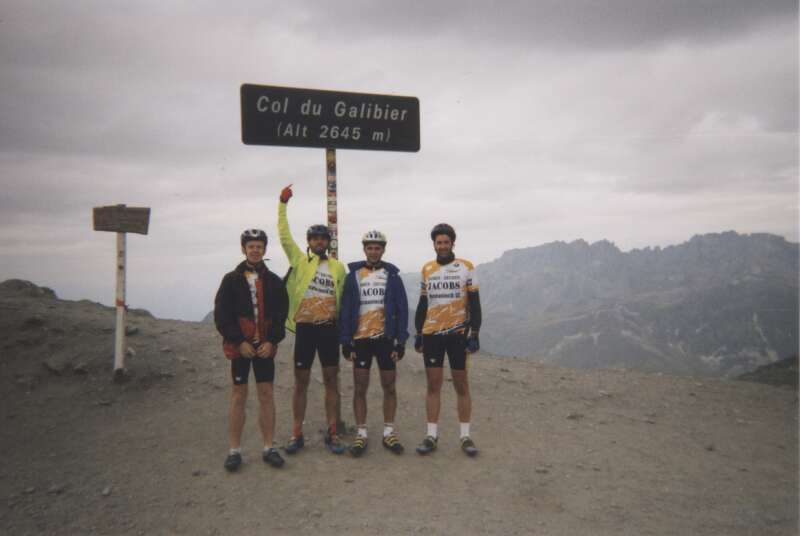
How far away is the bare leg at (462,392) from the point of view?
661 centimetres

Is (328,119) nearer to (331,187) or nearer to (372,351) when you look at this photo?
(331,187)

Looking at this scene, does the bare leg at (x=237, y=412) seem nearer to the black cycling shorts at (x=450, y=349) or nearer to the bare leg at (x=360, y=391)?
the bare leg at (x=360, y=391)

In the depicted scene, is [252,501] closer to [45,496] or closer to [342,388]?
[45,496]

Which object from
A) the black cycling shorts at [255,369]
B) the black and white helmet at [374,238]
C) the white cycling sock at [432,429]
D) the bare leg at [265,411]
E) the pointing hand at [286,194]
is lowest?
the white cycling sock at [432,429]

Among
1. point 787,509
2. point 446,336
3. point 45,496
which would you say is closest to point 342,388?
point 446,336

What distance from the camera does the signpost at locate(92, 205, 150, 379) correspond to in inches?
342

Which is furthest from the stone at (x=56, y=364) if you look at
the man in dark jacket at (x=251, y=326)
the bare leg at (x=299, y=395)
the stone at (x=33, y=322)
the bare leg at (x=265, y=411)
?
the bare leg at (x=299, y=395)

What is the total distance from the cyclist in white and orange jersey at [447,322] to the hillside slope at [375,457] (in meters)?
0.67

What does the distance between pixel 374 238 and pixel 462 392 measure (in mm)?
2503

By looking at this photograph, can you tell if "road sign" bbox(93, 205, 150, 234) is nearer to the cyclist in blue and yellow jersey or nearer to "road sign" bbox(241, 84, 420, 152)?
"road sign" bbox(241, 84, 420, 152)

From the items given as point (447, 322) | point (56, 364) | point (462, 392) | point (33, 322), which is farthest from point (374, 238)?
point (33, 322)

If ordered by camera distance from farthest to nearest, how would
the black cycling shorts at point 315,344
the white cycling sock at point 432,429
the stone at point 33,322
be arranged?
1. the stone at point 33,322
2. the white cycling sock at point 432,429
3. the black cycling shorts at point 315,344

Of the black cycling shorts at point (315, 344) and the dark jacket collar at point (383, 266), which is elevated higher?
the dark jacket collar at point (383, 266)

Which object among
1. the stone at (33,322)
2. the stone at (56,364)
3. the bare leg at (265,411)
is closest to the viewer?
the bare leg at (265,411)
